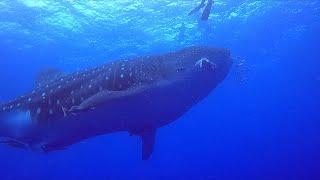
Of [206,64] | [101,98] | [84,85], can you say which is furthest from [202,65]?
[84,85]

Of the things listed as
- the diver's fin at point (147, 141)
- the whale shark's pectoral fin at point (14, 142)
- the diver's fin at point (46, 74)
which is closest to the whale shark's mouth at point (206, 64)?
the diver's fin at point (147, 141)

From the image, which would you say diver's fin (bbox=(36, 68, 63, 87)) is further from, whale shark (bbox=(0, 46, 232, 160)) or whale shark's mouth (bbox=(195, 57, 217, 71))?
whale shark's mouth (bbox=(195, 57, 217, 71))

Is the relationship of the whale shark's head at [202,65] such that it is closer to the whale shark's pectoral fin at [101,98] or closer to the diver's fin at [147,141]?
the whale shark's pectoral fin at [101,98]

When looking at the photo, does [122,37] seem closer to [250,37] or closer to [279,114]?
[250,37]

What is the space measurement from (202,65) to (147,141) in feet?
7.36

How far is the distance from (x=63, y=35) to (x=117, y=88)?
26317 millimetres

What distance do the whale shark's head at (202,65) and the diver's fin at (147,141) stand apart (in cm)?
156

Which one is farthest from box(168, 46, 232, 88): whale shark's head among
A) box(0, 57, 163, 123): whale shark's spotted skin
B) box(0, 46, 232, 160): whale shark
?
box(0, 57, 163, 123): whale shark's spotted skin

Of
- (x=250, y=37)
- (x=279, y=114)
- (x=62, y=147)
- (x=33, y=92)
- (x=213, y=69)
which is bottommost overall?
(x=279, y=114)

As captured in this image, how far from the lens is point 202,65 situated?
5.64 metres


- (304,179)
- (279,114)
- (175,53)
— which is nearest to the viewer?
(175,53)

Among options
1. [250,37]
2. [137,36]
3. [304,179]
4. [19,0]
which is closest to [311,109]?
[304,179]

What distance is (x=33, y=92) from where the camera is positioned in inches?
264

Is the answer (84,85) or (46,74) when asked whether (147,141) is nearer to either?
(84,85)
